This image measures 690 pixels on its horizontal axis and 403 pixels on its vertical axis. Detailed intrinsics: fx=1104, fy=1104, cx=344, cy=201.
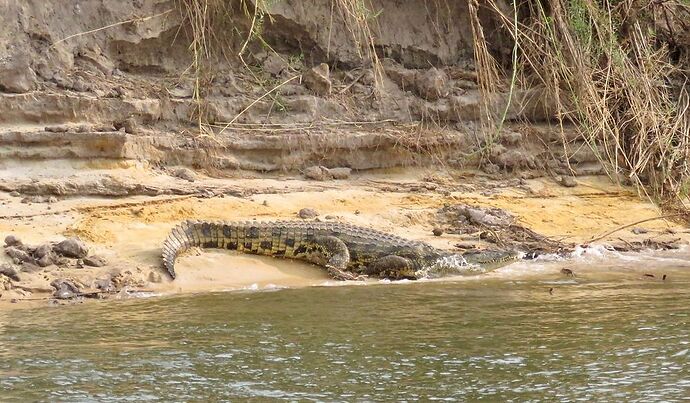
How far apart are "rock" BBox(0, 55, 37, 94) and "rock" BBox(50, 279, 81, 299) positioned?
2313mm

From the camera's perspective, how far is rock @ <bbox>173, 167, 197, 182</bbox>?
870 cm

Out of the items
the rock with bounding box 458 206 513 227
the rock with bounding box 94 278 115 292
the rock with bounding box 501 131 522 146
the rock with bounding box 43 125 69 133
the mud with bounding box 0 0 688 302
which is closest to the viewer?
the rock with bounding box 94 278 115 292

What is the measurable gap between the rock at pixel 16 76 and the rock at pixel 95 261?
2.00 metres

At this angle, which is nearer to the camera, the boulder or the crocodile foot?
the boulder

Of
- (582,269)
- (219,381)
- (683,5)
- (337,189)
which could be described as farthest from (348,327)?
(683,5)

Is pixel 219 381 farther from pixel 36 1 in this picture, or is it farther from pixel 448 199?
pixel 36 1

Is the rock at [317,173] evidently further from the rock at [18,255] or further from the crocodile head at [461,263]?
the rock at [18,255]

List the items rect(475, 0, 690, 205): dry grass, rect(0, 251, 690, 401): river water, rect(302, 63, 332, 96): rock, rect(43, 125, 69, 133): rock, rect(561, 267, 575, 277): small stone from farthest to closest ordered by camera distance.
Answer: rect(302, 63, 332, 96): rock, rect(475, 0, 690, 205): dry grass, rect(43, 125, 69, 133): rock, rect(561, 267, 575, 277): small stone, rect(0, 251, 690, 401): river water

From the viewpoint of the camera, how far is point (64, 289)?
6777mm

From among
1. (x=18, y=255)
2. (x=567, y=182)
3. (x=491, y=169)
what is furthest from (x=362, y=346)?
(x=567, y=182)

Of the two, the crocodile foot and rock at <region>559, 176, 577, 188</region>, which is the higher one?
rock at <region>559, 176, 577, 188</region>

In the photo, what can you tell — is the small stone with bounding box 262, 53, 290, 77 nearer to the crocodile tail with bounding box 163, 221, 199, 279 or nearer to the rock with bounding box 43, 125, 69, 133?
the rock with bounding box 43, 125, 69, 133

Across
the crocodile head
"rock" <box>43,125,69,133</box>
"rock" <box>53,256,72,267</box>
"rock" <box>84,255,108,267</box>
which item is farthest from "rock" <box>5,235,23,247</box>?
the crocodile head

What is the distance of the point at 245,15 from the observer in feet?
32.3
